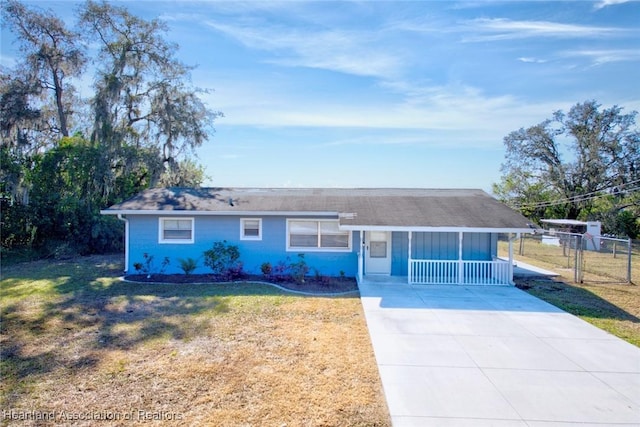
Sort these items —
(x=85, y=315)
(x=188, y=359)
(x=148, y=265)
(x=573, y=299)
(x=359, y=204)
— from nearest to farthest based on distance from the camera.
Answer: (x=188, y=359)
(x=85, y=315)
(x=573, y=299)
(x=148, y=265)
(x=359, y=204)

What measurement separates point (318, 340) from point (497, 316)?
415cm

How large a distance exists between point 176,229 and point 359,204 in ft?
20.7

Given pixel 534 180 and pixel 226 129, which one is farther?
pixel 534 180

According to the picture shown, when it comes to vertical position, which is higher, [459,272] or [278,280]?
[459,272]

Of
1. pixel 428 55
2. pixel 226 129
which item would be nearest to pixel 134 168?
pixel 226 129

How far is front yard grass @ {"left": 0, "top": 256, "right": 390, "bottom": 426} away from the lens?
164 inches

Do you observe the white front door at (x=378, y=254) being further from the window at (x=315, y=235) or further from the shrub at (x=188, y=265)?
the shrub at (x=188, y=265)

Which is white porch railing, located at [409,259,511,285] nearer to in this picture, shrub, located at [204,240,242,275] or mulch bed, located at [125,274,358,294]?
mulch bed, located at [125,274,358,294]

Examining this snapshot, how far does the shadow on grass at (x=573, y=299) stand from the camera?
810 centimetres

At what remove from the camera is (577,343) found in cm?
627

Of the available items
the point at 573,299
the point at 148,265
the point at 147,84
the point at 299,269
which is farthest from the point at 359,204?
the point at 147,84

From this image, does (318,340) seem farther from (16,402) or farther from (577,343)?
(577,343)

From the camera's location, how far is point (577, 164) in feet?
94.9

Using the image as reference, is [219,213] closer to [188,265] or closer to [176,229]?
[176,229]
